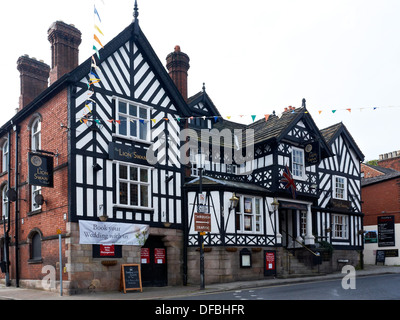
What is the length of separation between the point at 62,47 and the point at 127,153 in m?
5.81

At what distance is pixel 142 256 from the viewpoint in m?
21.2

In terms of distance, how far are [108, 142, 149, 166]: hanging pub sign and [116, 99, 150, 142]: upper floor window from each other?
545 millimetres

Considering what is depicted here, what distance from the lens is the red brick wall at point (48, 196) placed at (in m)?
18.9

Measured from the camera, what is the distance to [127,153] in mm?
20469

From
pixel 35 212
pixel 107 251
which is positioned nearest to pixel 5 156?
pixel 35 212

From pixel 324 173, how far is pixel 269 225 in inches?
295

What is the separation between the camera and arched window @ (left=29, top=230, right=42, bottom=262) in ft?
66.4

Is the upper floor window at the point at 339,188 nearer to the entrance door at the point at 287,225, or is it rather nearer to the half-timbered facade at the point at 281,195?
the half-timbered facade at the point at 281,195

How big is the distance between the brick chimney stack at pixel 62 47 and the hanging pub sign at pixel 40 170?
4.04 m

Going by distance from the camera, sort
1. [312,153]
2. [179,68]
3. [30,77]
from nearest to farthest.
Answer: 1. [30,77]
2. [179,68]
3. [312,153]

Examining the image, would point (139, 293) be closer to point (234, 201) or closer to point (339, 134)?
point (234, 201)

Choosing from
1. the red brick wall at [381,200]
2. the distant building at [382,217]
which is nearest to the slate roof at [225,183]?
the distant building at [382,217]

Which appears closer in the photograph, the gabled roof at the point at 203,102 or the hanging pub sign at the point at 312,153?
the hanging pub sign at the point at 312,153
